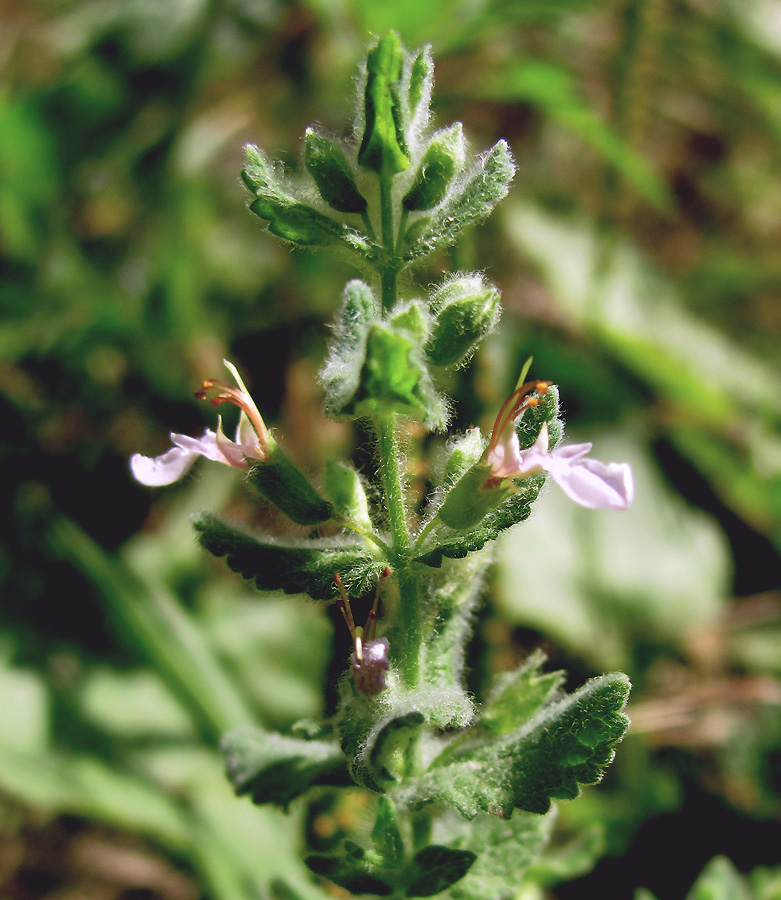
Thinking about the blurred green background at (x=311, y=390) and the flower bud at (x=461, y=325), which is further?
the blurred green background at (x=311, y=390)

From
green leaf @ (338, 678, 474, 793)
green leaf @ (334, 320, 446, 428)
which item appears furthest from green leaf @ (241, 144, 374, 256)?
green leaf @ (338, 678, 474, 793)

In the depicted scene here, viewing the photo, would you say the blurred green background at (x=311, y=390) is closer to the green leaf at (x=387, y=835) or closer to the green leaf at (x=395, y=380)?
the green leaf at (x=387, y=835)

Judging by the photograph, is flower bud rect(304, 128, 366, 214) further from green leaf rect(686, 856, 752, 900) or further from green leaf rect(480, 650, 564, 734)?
green leaf rect(686, 856, 752, 900)

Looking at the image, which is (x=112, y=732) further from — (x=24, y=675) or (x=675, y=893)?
(x=675, y=893)

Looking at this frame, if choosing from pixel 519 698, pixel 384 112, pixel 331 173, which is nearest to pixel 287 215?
pixel 331 173

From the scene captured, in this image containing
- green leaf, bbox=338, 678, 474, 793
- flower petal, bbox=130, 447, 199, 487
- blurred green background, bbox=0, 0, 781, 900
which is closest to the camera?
green leaf, bbox=338, 678, 474, 793

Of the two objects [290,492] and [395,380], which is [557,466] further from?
[290,492]

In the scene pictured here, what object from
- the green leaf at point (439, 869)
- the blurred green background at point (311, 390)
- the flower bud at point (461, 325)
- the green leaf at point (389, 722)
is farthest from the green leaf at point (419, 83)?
the green leaf at point (439, 869)
